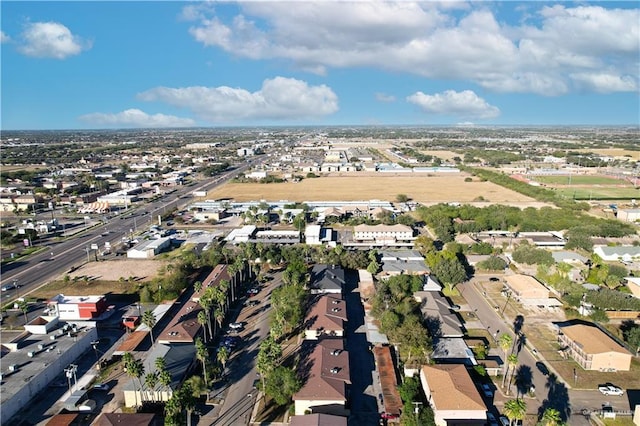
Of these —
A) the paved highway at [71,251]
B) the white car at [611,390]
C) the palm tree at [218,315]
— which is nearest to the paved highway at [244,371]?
the palm tree at [218,315]

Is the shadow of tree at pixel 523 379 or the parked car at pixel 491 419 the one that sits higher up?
the shadow of tree at pixel 523 379

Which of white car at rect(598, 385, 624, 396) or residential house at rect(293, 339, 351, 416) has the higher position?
residential house at rect(293, 339, 351, 416)

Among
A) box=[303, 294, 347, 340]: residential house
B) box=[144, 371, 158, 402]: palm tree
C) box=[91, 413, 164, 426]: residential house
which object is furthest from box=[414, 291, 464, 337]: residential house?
box=[91, 413, 164, 426]: residential house

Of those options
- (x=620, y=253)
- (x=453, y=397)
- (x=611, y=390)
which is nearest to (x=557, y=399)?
(x=611, y=390)

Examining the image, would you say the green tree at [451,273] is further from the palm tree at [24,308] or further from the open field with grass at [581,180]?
the open field with grass at [581,180]

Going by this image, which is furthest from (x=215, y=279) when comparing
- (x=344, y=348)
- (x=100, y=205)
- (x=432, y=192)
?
(x=432, y=192)

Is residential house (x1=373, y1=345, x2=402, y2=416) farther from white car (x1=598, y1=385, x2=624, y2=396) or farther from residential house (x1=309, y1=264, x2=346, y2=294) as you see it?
white car (x1=598, y1=385, x2=624, y2=396)
